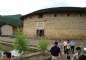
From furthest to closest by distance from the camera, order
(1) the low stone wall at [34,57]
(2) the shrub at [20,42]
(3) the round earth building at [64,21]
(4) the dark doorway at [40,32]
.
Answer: (4) the dark doorway at [40,32] → (3) the round earth building at [64,21] → (2) the shrub at [20,42] → (1) the low stone wall at [34,57]

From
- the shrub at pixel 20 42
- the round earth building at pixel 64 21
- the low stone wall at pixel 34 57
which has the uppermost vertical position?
the round earth building at pixel 64 21

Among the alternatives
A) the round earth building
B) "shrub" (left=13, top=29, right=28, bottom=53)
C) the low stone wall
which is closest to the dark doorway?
the round earth building

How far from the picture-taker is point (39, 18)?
37.1 metres

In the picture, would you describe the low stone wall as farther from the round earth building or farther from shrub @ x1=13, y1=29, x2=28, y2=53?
the round earth building

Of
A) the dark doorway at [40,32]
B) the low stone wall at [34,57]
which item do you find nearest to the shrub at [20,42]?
the low stone wall at [34,57]

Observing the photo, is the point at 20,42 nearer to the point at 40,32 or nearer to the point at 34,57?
the point at 34,57

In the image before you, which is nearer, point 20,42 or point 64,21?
point 20,42

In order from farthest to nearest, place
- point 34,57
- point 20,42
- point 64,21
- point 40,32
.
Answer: point 40,32
point 64,21
point 20,42
point 34,57

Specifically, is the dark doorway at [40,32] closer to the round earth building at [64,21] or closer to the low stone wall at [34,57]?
the round earth building at [64,21]

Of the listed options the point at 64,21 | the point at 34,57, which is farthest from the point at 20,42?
the point at 64,21

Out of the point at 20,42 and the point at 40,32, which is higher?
the point at 40,32

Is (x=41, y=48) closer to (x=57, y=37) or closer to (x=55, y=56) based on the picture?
(x=55, y=56)

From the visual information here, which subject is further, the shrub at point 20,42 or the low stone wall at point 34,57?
the shrub at point 20,42

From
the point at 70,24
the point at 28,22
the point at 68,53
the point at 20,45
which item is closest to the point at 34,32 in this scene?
the point at 28,22
